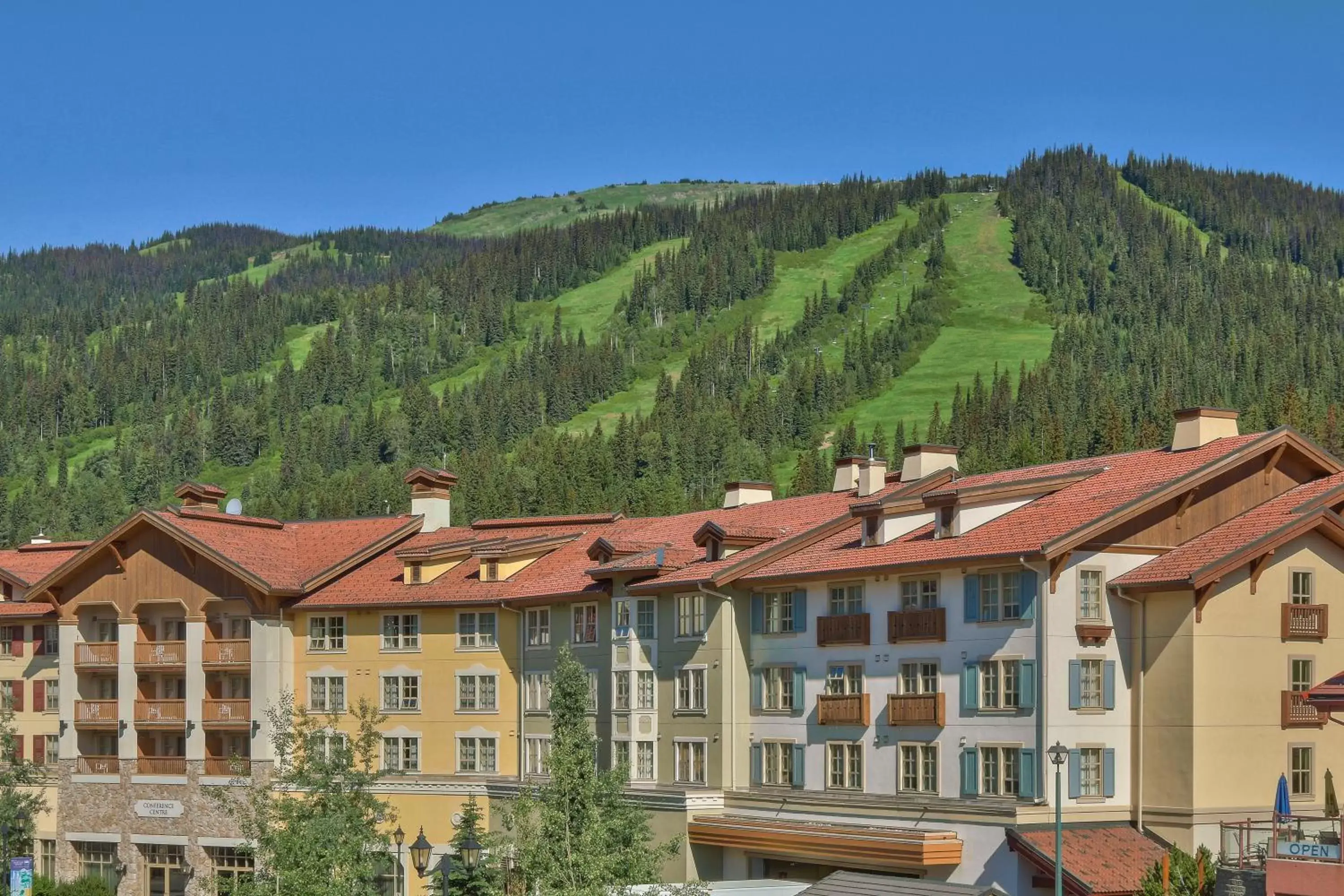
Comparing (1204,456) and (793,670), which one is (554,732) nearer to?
(793,670)

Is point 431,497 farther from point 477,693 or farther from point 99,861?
point 99,861

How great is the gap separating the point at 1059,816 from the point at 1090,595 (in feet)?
30.1

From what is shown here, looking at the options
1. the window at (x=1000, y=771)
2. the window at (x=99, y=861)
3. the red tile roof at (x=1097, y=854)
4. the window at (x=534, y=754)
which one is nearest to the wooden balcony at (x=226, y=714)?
the window at (x=99, y=861)

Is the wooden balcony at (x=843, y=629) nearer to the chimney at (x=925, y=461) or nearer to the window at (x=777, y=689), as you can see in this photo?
the window at (x=777, y=689)

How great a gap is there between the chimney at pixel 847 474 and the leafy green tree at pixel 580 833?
2268cm

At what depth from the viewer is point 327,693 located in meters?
79.6

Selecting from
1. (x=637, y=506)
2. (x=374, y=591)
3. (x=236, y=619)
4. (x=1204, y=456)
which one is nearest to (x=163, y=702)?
(x=236, y=619)

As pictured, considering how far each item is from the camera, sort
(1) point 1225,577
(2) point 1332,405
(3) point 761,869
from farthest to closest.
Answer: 1. (2) point 1332,405
2. (3) point 761,869
3. (1) point 1225,577

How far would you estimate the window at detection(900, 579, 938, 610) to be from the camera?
58688 millimetres

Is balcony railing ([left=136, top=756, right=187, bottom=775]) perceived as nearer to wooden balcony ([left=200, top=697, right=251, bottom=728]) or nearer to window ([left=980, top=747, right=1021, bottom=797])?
wooden balcony ([left=200, top=697, right=251, bottom=728])

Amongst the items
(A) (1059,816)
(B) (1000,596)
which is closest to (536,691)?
(B) (1000,596)

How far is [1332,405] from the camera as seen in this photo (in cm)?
19138

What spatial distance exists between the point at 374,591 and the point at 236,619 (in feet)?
23.3

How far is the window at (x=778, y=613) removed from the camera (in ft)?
212
